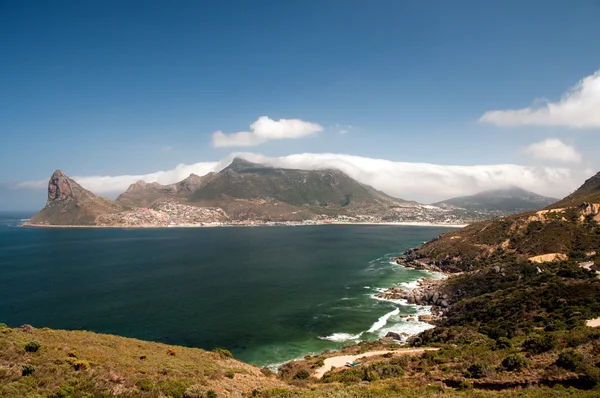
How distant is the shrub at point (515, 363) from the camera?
23531 mm

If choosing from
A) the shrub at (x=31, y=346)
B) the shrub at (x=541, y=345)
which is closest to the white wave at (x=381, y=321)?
the shrub at (x=541, y=345)

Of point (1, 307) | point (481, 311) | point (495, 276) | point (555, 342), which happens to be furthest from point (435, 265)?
point (1, 307)

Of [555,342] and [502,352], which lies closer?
[555,342]

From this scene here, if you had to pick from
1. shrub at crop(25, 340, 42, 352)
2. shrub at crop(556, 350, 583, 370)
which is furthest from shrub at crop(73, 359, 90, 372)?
shrub at crop(556, 350, 583, 370)

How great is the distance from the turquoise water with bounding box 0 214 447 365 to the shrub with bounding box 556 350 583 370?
32904mm

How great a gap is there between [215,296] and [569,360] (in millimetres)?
70072

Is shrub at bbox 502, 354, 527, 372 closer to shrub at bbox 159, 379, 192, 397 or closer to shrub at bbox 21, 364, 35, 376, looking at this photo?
shrub at bbox 159, 379, 192, 397

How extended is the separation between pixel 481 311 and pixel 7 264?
488 feet

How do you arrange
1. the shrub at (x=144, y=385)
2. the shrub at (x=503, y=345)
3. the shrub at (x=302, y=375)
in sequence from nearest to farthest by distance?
the shrub at (x=144, y=385) → the shrub at (x=503, y=345) → the shrub at (x=302, y=375)

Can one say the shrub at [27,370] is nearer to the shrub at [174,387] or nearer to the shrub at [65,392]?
the shrub at [65,392]

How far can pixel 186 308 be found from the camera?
Answer: 69438mm

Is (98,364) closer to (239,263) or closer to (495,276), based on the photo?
(495,276)

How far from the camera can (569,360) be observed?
21.5 meters

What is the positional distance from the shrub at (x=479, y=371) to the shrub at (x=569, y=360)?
436cm
